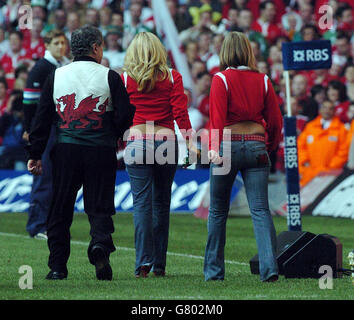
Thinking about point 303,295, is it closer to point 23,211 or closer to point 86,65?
point 86,65

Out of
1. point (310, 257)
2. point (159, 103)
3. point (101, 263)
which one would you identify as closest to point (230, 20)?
point (159, 103)

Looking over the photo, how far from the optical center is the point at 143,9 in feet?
70.4

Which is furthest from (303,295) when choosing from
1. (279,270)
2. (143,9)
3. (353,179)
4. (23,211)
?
(143,9)

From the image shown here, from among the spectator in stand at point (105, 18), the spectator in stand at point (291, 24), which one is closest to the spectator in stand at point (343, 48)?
the spectator in stand at point (291, 24)

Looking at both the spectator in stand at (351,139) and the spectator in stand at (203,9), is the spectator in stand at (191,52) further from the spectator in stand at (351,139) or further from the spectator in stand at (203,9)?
the spectator in stand at (351,139)

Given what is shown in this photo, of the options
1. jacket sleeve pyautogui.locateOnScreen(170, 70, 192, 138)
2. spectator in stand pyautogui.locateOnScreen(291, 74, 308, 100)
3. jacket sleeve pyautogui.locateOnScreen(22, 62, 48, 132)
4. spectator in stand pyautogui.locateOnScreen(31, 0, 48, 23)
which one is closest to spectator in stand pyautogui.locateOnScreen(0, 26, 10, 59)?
spectator in stand pyautogui.locateOnScreen(31, 0, 48, 23)

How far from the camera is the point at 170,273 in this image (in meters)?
9.30

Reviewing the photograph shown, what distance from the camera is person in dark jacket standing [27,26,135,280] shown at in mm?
8398

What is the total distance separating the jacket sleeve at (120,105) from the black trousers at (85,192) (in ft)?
0.83

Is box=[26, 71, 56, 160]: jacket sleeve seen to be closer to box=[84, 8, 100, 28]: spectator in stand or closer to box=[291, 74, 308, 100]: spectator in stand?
box=[291, 74, 308, 100]: spectator in stand

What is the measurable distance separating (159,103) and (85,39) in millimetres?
852

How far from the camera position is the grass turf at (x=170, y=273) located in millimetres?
7547

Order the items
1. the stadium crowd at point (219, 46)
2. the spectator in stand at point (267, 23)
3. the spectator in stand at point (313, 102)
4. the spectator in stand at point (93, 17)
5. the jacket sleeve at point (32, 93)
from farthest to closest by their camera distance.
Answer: the spectator in stand at point (93, 17) → the spectator in stand at point (267, 23) → the spectator in stand at point (313, 102) → the stadium crowd at point (219, 46) → the jacket sleeve at point (32, 93)

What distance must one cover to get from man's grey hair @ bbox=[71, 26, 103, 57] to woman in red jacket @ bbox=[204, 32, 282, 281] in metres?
1.04
